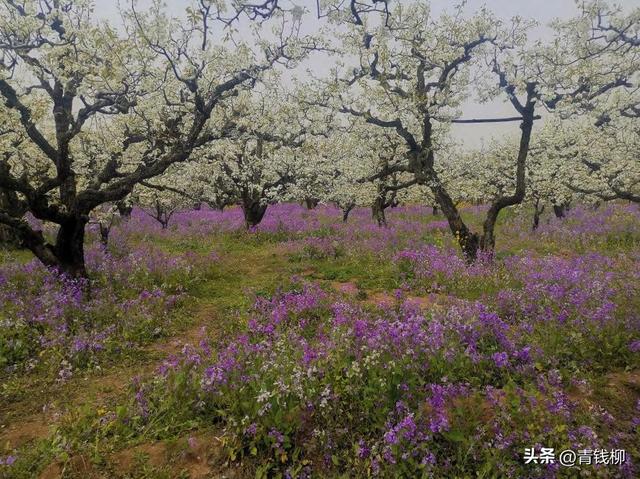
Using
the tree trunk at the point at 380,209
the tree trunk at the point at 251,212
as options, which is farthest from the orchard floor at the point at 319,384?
the tree trunk at the point at 380,209

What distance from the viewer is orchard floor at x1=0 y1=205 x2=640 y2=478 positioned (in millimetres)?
4430

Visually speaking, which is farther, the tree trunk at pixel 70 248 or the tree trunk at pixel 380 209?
the tree trunk at pixel 380 209

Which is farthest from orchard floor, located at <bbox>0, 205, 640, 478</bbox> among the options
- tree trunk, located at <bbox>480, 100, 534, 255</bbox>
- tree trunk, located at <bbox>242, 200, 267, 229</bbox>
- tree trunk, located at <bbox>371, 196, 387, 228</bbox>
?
tree trunk, located at <bbox>371, 196, 387, 228</bbox>

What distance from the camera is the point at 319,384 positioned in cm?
542

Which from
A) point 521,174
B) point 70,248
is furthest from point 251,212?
point 521,174

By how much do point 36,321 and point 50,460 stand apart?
180 inches

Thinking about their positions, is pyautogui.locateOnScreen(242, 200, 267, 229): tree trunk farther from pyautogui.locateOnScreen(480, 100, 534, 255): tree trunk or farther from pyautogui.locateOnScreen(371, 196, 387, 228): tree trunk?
pyautogui.locateOnScreen(480, 100, 534, 255): tree trunk

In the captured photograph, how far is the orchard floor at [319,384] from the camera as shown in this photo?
443 cm

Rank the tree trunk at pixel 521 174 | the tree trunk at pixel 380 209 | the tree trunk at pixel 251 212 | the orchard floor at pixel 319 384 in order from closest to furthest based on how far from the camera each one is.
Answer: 1. the orchard floor at pixel 319 384
2. the tree trunk at pixel 521 174
3. the tree trunk at pixel 251 212
4. the tree trunk at pixel 380 209

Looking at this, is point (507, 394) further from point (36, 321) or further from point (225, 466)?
point (36, 321)

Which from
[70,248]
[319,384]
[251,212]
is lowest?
[319,384]

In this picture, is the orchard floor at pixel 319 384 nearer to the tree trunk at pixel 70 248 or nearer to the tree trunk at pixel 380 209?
the tree trunk at pixel 70 248

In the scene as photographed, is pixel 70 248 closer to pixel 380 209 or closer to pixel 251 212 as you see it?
pixel 251 212

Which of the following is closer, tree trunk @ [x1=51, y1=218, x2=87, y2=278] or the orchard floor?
the orchard floor
